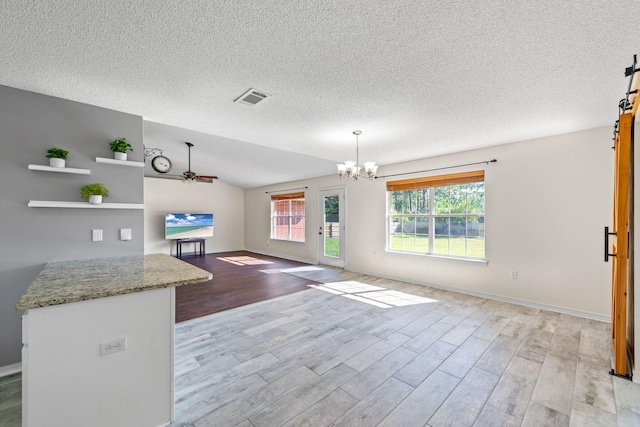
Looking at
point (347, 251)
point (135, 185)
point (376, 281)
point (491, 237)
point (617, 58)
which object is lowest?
point (376, 281)

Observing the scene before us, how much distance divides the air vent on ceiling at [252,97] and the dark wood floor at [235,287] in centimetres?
260

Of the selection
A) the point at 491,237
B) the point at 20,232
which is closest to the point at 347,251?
the point at 491,237

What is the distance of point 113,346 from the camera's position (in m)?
1.45

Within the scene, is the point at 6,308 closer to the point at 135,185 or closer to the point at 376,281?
the point at 135,185

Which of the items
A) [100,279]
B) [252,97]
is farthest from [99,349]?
[252,97]

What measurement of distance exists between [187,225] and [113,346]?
287 inches

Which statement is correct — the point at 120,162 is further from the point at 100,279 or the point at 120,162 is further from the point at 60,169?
the point at 100,279

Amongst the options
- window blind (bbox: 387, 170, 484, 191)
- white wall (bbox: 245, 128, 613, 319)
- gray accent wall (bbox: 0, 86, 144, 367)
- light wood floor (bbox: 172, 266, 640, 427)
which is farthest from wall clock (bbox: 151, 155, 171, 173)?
white wall (bbox: 245, 128, 613, 319)

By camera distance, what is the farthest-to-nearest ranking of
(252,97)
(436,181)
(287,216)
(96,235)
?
(287,216) < (436,181) < (96,235) < (252,97)

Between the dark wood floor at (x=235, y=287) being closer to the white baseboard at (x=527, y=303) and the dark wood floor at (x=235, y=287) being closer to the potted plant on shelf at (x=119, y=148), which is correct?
the potted plant on shelf at (x=119, y=148)

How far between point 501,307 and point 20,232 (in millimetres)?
5326

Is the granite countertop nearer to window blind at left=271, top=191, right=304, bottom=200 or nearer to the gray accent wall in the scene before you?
the gray accent wall

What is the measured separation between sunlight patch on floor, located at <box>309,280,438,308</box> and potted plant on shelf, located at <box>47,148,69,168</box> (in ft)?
11.7

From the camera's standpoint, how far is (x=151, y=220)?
7773 mm
